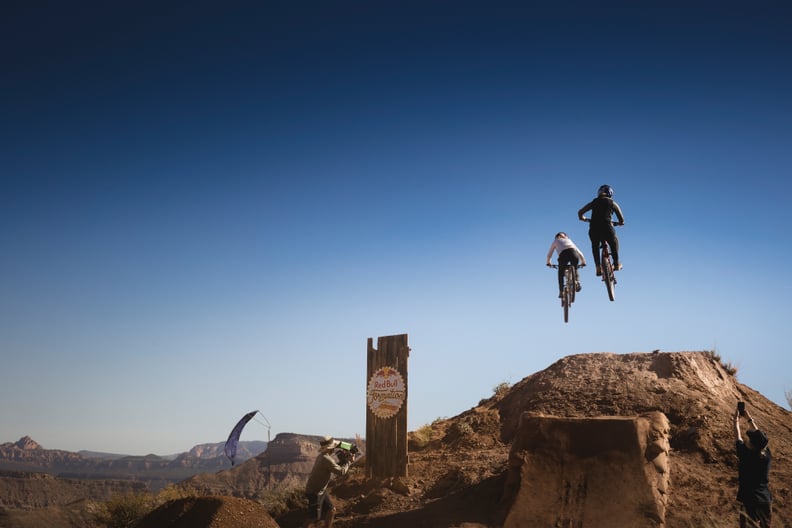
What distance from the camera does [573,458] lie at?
11.2 meters

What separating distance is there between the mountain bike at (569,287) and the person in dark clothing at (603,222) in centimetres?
118

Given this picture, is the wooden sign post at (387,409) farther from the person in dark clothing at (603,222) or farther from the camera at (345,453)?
the person in dark clothing at (603,222)

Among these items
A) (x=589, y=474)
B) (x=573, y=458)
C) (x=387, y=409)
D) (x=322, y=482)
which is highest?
(x=387, y=409)

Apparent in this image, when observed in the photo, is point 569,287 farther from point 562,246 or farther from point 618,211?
point 618,211

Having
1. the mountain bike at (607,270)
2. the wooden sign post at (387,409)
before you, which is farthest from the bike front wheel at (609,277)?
the wooden sign post at (387,409)

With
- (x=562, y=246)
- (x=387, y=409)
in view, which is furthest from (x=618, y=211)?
(x=387, y=409)

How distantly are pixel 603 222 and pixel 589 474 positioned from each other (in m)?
5.43

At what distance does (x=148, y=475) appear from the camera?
171250 millimetres

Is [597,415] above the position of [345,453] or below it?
above

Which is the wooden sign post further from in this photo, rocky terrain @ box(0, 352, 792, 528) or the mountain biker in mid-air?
the mountain biker in mid-air

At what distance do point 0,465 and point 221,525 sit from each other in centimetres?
22876

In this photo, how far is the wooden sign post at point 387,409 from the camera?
14.8 metres

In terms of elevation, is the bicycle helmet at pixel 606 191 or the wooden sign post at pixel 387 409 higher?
the bicycle helmet at pixel 606 191

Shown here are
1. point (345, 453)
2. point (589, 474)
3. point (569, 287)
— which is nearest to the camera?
point (589, 474)
